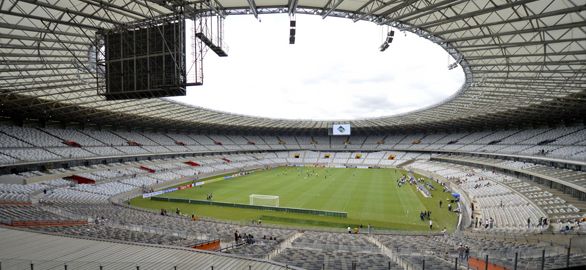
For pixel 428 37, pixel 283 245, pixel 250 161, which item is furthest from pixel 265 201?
pixel 250 161

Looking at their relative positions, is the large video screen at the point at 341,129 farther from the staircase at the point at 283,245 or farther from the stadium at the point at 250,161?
the staircase at the point at 283,245

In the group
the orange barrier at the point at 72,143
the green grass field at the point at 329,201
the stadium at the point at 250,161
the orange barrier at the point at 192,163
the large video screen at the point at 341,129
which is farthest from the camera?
the large video screen at the point at 341,129

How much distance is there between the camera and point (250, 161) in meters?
68.4

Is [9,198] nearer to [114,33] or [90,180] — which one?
[90,180]

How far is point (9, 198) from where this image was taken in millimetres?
24688

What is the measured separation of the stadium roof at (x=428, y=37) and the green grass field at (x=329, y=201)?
38.7 ft

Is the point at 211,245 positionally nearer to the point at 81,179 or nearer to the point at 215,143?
the point at 81,179

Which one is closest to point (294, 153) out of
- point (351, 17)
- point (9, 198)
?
point (9, 198)

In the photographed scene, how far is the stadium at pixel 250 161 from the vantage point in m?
12.8

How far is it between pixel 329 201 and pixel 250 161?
36.1 m

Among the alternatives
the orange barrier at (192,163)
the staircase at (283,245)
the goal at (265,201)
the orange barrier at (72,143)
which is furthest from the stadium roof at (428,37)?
the goal at (265,201)

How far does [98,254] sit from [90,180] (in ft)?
99.1

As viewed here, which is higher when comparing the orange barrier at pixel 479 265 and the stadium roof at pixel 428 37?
the stadium roof at pixel 428 37

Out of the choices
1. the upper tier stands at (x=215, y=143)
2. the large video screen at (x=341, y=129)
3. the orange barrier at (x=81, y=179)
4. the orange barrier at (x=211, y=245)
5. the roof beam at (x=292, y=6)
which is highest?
the roof beam at (x=292, y=6)
